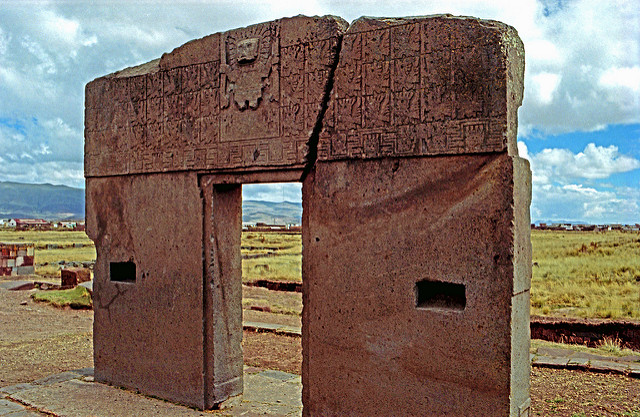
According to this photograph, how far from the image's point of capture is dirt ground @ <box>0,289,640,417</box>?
515cm

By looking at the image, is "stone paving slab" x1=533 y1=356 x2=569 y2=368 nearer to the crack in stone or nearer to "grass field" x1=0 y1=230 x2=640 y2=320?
the crack in stone

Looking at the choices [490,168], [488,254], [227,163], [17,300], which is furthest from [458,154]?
[17,300]

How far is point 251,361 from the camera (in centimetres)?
691

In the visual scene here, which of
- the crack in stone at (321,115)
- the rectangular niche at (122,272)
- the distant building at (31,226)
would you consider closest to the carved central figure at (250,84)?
the crack in stone at (321,115)

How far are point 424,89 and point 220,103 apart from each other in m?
1.80

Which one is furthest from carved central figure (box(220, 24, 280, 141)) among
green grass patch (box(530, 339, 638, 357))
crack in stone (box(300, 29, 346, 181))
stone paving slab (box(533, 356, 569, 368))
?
green grass patch (box(530, 339, 638, 357))

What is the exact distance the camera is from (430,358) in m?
3.65

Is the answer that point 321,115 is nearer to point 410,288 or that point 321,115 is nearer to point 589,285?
point 410,288

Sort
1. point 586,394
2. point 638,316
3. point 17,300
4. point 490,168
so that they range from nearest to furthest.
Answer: point 490,168, point 586,394, point 638,316, point 17,300

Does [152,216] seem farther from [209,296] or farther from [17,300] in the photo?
[17,300]

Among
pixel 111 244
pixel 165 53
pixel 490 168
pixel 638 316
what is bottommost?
pixel 638 316

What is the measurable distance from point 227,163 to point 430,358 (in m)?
2.22

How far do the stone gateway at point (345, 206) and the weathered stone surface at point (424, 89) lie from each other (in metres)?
0.01

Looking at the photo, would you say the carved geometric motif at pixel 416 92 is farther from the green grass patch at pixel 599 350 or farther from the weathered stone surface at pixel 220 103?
the green grass patch at pixel 599 350
